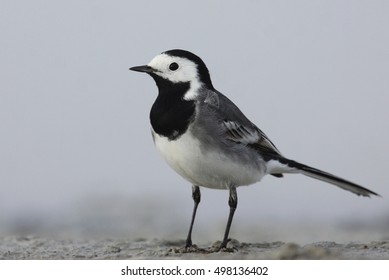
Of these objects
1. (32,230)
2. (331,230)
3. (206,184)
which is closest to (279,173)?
(206,184)

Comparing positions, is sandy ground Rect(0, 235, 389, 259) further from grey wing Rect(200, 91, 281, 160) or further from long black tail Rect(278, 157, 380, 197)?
grey wing Rect(200, 91, 281, 160)

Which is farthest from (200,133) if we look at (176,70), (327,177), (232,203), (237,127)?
(327,177)

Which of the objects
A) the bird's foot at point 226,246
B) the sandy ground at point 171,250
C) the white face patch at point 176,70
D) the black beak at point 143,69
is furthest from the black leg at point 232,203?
the black beak at point 143,69

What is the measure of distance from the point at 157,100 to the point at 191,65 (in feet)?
1.95

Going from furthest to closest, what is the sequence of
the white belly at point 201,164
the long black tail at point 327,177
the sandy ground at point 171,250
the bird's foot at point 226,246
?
1. the long black tail at point 327,177
2. the bird's foot at point 226,246
3. the white belly at point 201,164
4. the sandy ground at point 171,250

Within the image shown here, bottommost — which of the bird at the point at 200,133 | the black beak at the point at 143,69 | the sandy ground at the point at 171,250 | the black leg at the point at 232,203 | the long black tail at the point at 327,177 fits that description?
the sandy ground at the point at 171,250

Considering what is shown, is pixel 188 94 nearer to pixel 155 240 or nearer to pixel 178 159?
pixel 178 159

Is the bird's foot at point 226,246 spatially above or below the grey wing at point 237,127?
below

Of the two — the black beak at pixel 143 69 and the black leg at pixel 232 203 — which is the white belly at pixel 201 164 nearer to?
the black leg at pixel 232 203

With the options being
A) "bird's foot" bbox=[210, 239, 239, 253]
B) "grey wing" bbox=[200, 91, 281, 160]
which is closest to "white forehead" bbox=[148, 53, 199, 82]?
"grey wing" bbox=[200, 91, 281, 160]

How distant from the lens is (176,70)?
10.3 meters

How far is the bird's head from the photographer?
1030 cm

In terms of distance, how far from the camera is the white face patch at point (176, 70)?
10.3m

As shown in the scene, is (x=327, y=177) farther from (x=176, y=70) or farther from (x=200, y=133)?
(x=176, y=70)
